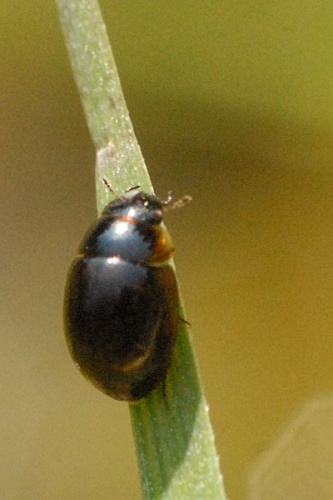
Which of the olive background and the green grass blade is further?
the olive background

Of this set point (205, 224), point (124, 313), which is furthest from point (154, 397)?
point (205, 224)

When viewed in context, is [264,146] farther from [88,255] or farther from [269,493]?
[88,255]

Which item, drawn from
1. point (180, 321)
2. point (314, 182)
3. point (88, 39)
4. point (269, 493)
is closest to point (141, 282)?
point (180, 321)

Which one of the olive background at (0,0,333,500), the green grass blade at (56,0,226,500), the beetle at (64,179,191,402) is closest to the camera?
the green grass blade at (56,0,226,500)

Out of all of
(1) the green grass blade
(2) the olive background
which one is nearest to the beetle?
(1) the green grass blade

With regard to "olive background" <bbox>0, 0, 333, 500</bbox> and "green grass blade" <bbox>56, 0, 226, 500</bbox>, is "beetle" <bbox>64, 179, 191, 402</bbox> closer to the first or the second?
"green grass blade" <bbox>56, 0, 226, 500</bbox>

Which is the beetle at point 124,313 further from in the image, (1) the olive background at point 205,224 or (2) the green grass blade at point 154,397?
(1) the olive background at point 205,224
